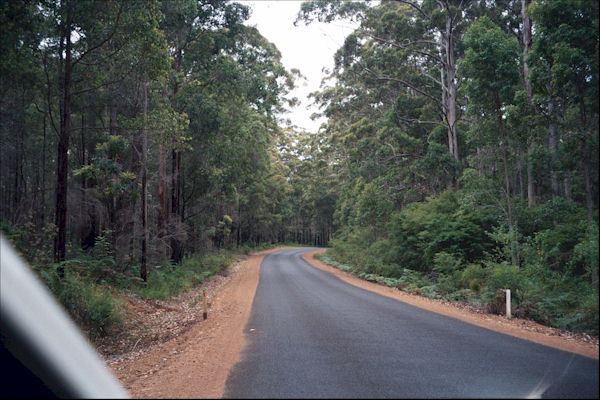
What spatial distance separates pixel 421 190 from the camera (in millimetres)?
29641

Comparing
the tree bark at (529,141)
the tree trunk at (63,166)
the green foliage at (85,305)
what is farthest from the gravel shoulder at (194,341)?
the tree bark at (529,141)

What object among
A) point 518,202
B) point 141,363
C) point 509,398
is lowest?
point 141,363

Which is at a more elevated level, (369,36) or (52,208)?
(369,36)

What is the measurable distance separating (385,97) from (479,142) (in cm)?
1552

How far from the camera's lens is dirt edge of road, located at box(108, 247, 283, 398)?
368cm

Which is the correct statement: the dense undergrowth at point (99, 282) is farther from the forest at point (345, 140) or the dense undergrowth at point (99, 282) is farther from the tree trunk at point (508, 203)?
the tree trunk at point (508, 203)

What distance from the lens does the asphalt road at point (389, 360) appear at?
297 centimetres

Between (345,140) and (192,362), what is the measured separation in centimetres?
2854

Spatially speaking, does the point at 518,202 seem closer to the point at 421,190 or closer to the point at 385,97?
the point at 421,190

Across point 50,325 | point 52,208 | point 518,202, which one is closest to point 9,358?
point 50,325

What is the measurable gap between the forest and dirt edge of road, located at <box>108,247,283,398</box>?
2.55 metres

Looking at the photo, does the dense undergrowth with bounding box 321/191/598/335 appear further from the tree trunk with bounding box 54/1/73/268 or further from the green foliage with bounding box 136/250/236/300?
the tree trunk with bounding box 54/1/73/268

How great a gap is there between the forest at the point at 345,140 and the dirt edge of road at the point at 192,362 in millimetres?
2545

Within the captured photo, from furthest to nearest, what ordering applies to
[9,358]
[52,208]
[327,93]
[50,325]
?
[327,93], [52,208], [9,358], [50,325]
